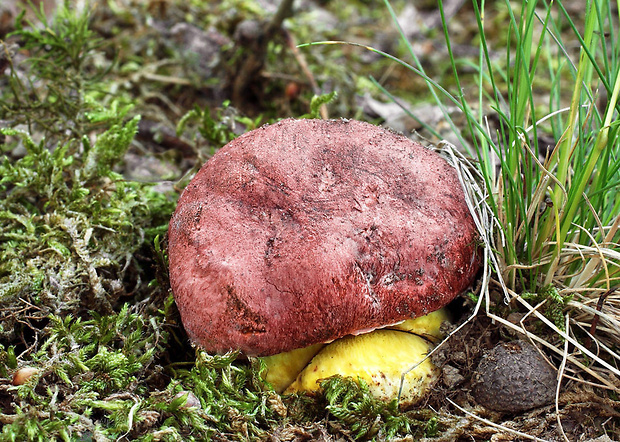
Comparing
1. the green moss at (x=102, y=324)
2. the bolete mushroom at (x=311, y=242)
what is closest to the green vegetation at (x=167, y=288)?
the green moss at (x=102, y=324)

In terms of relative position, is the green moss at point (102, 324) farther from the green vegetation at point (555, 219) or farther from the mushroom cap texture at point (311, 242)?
the green vegetation at point (555, 219)

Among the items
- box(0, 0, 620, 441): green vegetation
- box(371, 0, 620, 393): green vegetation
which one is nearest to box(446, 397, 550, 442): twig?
box(0, 0, 620, 441): green vegetation

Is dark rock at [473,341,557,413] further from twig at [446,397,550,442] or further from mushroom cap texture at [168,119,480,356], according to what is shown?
mushroom cap texture at [168,119,480,356]

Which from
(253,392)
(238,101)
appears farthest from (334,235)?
(238,101)

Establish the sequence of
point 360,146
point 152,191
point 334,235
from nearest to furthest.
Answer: point 334,235, point 360,146, point 152,191

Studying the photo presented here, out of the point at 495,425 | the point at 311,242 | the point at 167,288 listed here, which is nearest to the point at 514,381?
the point at 495,425

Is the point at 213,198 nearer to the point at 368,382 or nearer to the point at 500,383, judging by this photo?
the point at 368,382

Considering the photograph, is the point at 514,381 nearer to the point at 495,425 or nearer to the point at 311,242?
the point at 495,425
